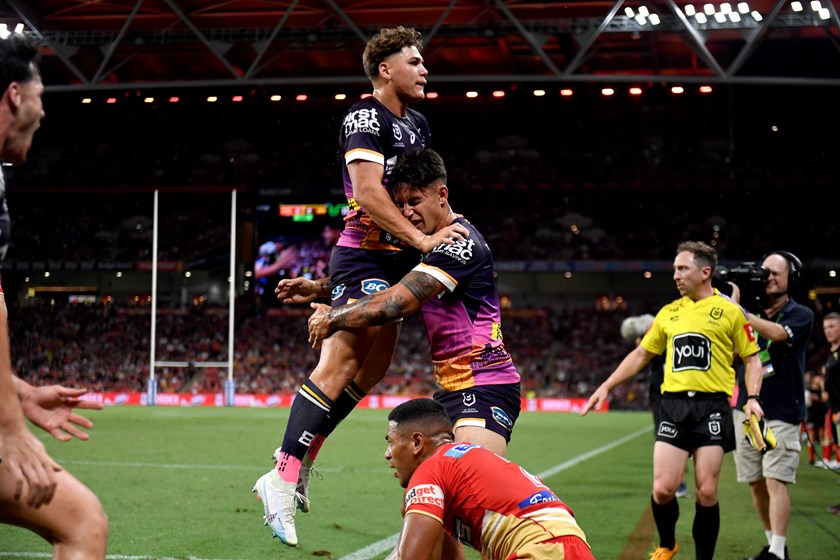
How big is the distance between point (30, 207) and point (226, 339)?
12504mm

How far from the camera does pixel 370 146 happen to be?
545 centimetres

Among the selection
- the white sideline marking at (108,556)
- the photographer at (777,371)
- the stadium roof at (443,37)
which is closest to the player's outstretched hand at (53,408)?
the white sideline marking at (108,556)

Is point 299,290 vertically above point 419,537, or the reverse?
point 299,290

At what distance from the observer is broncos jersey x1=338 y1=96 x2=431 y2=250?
546cm

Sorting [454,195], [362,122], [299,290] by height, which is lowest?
[299,290]

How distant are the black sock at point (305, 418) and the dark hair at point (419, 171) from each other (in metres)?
1.21

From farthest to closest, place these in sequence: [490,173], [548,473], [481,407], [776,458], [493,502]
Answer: [490,173], [548,473], [776,458], [481,407], [493,502]

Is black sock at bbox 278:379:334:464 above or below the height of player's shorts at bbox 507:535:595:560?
above

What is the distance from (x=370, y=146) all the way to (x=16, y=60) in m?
2.33

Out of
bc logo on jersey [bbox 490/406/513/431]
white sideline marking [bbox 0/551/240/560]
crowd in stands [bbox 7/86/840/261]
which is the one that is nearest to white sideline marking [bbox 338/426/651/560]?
white sideline marking [bbox 0/551/240/560]

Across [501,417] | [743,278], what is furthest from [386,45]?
[743,278]

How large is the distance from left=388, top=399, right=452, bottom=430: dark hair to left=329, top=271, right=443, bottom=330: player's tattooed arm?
2.15ft

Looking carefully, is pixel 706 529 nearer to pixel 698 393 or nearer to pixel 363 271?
pixel 698 393

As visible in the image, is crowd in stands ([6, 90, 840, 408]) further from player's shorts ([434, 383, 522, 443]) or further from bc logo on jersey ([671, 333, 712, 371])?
player's shorts ([434, 383, 522, 443])
